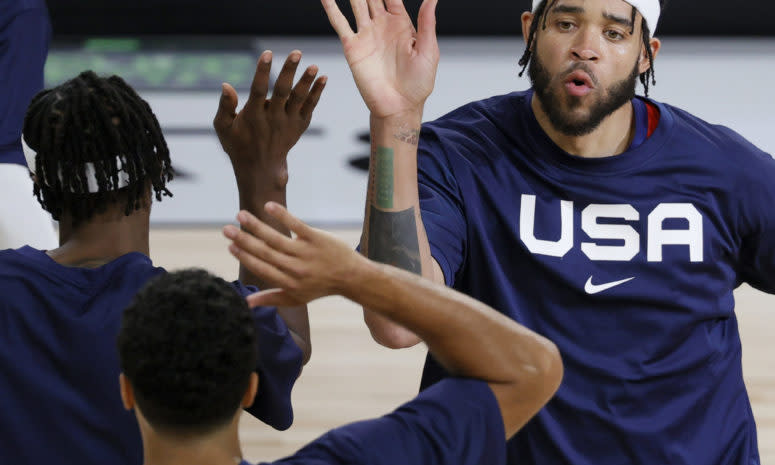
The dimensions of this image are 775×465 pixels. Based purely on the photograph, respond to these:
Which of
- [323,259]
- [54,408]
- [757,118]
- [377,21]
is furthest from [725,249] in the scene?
[757,118]

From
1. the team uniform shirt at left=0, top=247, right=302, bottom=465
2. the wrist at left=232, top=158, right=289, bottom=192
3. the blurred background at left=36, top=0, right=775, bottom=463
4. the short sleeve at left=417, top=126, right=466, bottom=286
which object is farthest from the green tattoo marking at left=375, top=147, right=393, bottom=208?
the blurred background at left=36, top=0, right=775, bottom=463

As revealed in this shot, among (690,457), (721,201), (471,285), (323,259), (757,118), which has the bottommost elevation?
(757,118)

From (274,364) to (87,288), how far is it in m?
0.31

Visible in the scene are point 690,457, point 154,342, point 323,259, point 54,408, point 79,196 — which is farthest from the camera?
point 690,457

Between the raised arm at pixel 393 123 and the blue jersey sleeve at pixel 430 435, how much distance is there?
63 centimetres

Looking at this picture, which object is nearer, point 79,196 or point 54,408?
point 54,408

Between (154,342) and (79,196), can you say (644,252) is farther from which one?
(154,342)

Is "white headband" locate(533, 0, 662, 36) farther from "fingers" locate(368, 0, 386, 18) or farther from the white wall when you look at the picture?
the white wall

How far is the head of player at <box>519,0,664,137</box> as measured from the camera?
2387 mm

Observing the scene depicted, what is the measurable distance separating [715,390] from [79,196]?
1294mm

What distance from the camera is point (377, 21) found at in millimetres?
2309

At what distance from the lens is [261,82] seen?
81.7 inches

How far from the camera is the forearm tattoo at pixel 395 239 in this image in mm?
2191

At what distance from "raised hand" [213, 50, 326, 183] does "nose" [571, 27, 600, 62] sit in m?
0.57
